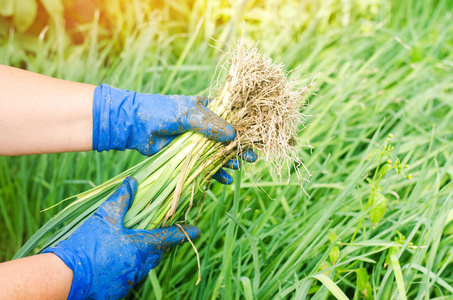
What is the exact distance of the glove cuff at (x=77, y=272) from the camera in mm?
947

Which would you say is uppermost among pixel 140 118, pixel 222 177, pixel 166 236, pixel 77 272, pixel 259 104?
pixel 259 104

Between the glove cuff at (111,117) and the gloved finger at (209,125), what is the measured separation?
0.25m

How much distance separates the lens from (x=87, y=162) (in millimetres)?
1659

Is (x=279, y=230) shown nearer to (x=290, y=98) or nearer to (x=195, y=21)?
(x=290, y=98)

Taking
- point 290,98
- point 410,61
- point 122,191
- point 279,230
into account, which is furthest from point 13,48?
point 410,61

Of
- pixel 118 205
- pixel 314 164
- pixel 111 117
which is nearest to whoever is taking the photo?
pixel 118 205

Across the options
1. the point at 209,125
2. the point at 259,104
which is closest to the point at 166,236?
the point at 209,125

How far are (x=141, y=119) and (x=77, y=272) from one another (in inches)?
22.8

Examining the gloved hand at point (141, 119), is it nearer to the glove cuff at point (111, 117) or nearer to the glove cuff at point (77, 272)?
the glove cuff at point (111, 117)

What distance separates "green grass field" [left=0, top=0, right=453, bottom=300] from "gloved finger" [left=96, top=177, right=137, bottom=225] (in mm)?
257

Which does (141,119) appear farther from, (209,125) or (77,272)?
(77,272)

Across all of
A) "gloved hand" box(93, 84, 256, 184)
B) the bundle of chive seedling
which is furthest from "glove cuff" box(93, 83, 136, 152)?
the bundle of chive seedling

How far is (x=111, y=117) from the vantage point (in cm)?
121

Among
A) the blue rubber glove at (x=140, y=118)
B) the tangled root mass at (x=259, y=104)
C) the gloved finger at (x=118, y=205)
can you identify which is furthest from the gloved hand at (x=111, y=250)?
the tangled root mass at (x=259, y=104)
